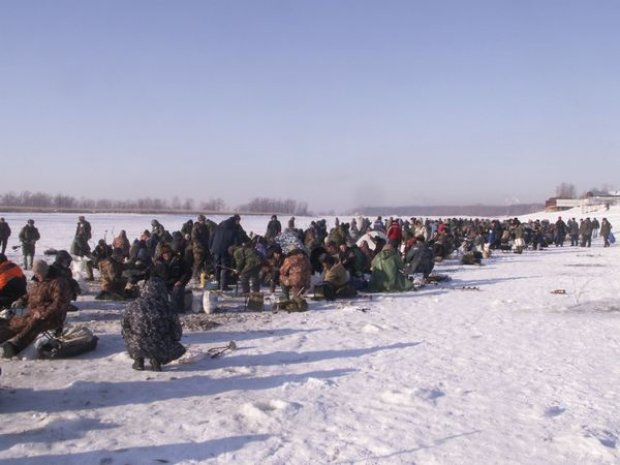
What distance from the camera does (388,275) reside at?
1293 cm

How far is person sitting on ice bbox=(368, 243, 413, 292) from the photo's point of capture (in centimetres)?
1288

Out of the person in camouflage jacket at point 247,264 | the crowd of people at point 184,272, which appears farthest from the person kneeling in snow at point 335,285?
the person in camouflage jacket at point 247,264

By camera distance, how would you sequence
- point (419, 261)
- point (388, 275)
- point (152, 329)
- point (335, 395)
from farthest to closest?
point (419, 261), point (388, 275), point (152, 329), point (335, 395)

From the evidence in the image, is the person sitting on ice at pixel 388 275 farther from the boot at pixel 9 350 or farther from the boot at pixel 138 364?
the boot at pixel 9 350

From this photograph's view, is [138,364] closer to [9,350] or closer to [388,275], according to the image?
[9,350]

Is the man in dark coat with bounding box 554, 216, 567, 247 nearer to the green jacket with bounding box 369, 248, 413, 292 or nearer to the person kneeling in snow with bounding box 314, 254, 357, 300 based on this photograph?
the green jacket with bounding box 369, 248, 413, 292

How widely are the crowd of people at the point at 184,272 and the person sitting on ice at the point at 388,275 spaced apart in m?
0.02

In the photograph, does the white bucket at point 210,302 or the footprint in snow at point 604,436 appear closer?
the footprint in snow at point 604,436

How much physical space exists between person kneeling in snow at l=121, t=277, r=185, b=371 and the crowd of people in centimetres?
1

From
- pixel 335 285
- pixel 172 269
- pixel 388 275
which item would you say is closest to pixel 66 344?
pixel 172 269

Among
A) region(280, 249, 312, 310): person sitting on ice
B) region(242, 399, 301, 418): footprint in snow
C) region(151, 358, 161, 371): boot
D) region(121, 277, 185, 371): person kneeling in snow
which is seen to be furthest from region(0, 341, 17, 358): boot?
region(280, 249, 312, 310): person sitting on ice

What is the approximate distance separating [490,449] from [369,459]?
1023 mm

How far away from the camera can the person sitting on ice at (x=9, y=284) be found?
25.3 ft

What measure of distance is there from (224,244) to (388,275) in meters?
3.64
